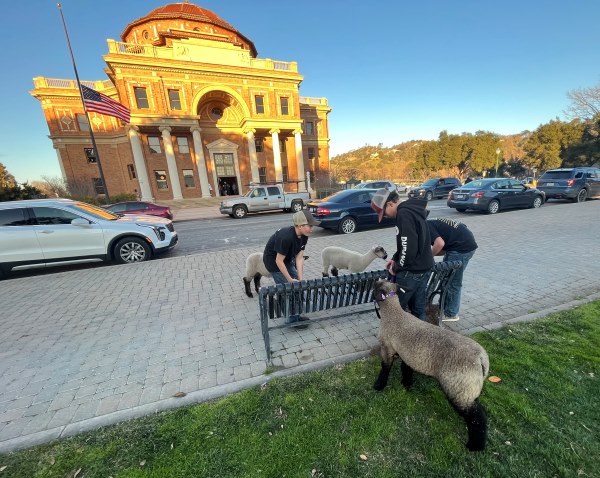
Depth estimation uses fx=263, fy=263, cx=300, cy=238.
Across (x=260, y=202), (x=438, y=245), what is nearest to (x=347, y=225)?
(x=438, y=245)

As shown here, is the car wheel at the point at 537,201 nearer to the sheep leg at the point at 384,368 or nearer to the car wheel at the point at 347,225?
the car wheel at the point at 347,225

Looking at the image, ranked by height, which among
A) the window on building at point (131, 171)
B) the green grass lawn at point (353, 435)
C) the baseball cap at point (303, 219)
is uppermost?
the window on building at point (131, 171)

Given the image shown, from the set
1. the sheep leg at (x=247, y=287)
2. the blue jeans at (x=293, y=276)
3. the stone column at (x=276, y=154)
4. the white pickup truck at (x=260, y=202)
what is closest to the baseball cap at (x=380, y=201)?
the blue jeans at (x=293, y=276)

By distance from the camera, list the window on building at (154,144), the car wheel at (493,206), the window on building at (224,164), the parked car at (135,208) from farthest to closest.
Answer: the window on building at (224,164)
the window on building at (154,144)
the parked car at (135,208)
the car wheel at (493,206)

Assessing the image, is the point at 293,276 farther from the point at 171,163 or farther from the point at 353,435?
the point at 171,163

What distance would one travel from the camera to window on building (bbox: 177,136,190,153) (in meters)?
29.6

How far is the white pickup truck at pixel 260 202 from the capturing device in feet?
57.3

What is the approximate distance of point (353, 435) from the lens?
210 cm

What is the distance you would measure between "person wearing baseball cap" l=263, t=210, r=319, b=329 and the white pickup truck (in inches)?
565

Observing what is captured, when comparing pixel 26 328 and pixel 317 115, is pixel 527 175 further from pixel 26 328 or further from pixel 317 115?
pixel 26 328

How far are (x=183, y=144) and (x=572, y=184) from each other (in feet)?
108

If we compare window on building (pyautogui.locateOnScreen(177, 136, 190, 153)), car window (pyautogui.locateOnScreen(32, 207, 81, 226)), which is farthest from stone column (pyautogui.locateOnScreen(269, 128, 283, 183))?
car window (pyautogui.locateOnScreen(32, 207, 81, 226))

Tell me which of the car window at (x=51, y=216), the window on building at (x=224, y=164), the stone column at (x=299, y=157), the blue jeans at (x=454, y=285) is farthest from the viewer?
the stone column at (x=299, y=157)

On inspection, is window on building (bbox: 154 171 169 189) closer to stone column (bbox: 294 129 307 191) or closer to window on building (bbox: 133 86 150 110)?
window on building (bbox: 133 86 150 110)
